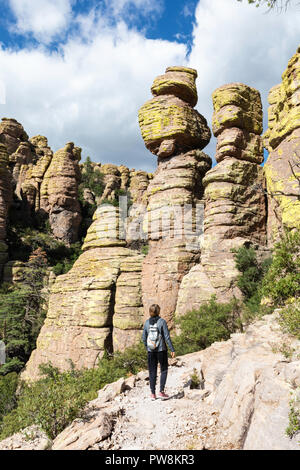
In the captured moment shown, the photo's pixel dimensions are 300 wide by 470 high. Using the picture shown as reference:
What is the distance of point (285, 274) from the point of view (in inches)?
337

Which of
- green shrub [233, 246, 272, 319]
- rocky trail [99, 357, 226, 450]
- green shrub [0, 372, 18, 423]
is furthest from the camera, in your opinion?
green shrub [0, 372, 18, 423]

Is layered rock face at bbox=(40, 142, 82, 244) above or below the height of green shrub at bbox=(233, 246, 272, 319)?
above

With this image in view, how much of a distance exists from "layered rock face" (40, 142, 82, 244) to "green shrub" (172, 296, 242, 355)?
102 ft

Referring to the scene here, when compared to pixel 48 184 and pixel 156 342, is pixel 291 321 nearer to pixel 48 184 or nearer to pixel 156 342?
pixel 156 342

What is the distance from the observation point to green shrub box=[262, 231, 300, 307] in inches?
312

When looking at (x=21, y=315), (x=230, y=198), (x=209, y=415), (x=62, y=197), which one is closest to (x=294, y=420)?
(x=209, y=415)

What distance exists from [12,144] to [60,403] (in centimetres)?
5097

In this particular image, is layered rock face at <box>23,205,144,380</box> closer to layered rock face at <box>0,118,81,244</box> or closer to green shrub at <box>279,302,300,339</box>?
green shrub at <box>279,302,300,339</box>

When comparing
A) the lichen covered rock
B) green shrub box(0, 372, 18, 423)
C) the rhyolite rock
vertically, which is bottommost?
green shrub box(0, 372, 18, 423)

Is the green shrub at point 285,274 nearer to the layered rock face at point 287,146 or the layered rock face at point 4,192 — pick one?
the layered rock face at point 287,146

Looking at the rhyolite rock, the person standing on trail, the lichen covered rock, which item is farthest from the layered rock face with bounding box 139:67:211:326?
the rhyolite rock

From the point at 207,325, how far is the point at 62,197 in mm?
34109

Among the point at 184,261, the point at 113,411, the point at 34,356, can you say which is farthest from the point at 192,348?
the point at 34,356
